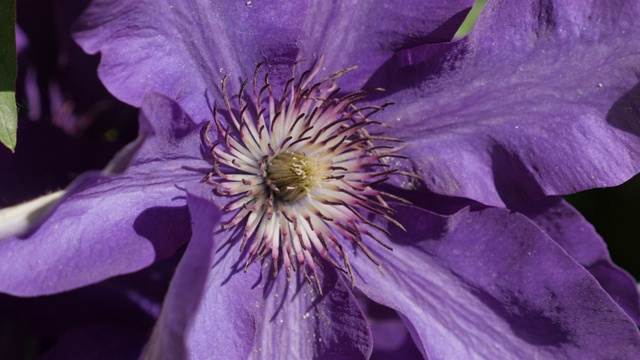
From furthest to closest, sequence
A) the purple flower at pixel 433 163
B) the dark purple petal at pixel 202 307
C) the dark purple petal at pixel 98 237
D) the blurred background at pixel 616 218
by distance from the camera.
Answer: the blurred background at pixel 616 218 → the purple flower at pixel 433 163 → the dark purple petal at pixel 98 237 → the dark purple petal at pixel 202 307

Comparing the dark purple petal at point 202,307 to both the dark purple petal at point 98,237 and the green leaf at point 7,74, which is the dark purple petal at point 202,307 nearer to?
the dark purple petal at point 98,237

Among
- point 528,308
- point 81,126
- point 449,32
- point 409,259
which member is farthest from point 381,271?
point 81,126

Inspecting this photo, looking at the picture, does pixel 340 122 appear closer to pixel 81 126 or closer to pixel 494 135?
pixel 494 135

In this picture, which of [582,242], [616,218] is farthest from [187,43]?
[616,218]

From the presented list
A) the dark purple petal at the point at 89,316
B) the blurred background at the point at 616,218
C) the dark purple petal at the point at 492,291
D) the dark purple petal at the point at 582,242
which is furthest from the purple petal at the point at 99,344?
the blurred background at the point at 616,218

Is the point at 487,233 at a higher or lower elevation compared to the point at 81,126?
lower

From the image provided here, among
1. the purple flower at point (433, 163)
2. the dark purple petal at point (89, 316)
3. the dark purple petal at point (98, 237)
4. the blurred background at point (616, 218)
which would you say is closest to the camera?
the dark purple petal at point (98, 237)
